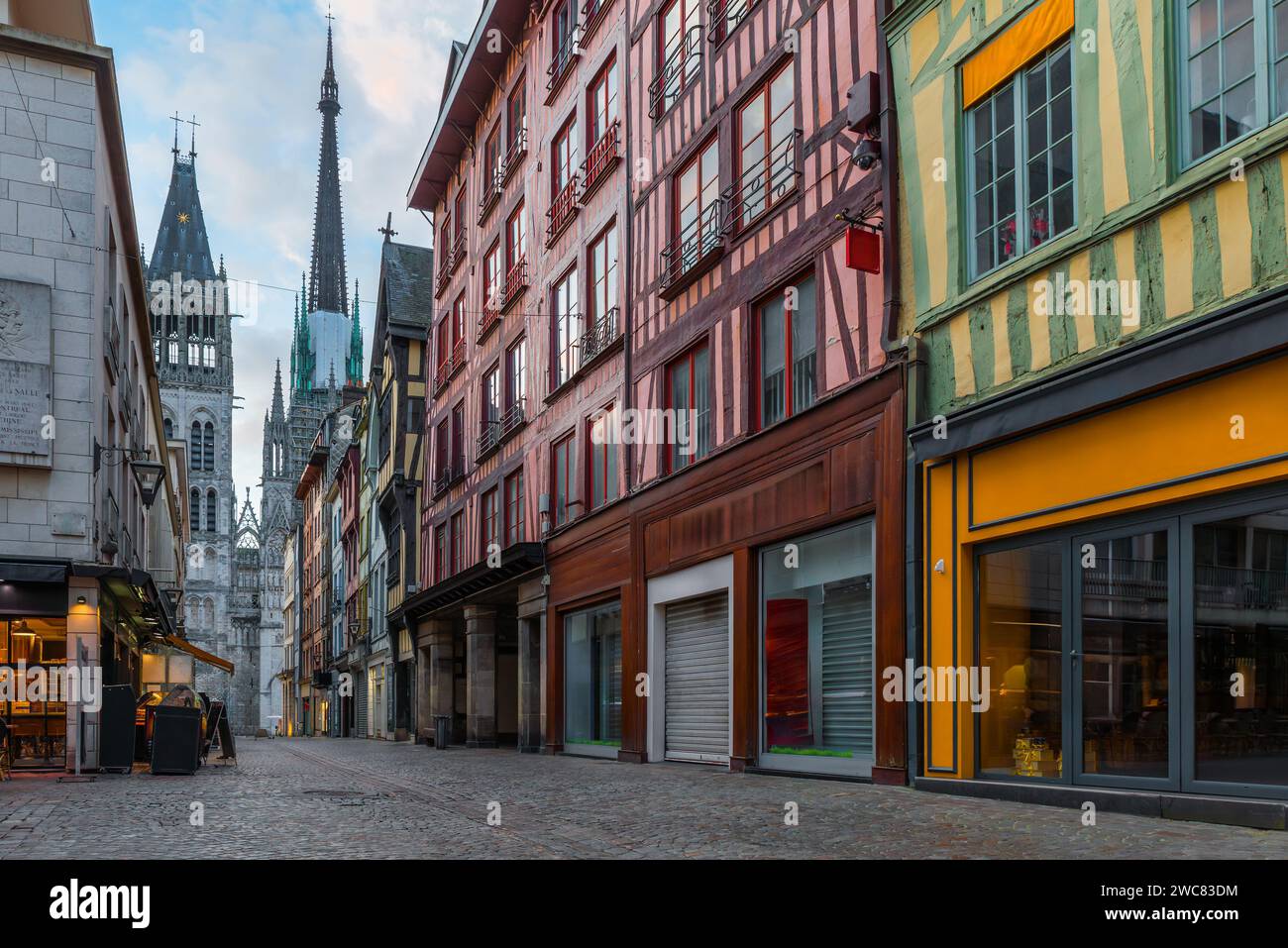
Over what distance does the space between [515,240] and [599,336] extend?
7.42 metres

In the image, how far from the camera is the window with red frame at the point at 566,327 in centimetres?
2417

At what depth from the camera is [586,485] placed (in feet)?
75.6

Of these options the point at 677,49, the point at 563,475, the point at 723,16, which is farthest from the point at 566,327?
the point at 723,16

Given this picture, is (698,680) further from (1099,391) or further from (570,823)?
(1099,391)

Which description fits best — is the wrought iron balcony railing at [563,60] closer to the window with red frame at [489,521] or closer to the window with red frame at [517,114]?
the window with red frame at [517,114]

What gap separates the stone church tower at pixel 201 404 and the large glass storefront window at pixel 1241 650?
10924 centimetres

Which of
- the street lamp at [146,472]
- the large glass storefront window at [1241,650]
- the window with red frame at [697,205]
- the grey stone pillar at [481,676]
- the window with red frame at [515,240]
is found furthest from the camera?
the grey stone pillar at [481,676]

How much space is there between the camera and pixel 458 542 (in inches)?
1309

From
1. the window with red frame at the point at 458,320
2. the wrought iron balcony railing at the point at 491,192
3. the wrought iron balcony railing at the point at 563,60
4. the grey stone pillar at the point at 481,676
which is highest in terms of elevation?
the wrought iron balcony railing at the point at 563,60

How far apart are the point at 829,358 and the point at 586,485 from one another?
8.99 m

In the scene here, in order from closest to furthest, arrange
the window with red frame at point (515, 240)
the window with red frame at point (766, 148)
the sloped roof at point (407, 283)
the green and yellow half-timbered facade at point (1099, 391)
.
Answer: the green and yellow half-timbered facade at point (1099, 391) < the window with red frame at point (766, 148) < the window with red frame at point (515, 240) < the sloped roof at point (407, 283)

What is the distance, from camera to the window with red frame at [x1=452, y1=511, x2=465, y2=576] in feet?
107

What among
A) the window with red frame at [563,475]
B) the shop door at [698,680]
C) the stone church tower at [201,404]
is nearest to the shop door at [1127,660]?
the shop door at [698,680]

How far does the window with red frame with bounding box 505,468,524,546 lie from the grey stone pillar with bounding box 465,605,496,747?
2785mm
